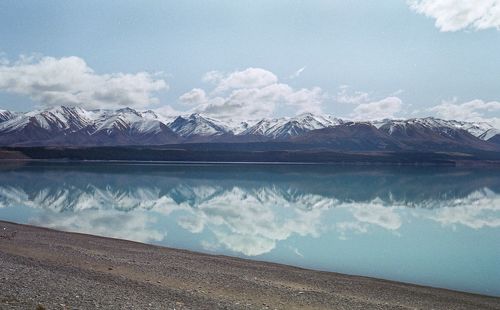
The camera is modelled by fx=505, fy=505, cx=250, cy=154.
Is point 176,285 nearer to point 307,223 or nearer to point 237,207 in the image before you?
point 307,223

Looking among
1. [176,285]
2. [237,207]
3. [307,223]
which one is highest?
[237,207]

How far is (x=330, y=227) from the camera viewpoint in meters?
30.2

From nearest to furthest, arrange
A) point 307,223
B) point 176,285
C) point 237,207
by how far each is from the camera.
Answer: point 176,285 → point 307,223 → point 237,207

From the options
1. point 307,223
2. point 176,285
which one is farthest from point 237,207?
point 176,285

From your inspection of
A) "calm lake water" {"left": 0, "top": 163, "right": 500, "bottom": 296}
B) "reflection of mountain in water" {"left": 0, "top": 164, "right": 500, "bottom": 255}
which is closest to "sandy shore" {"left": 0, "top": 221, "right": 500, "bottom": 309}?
"calm lake water" {"left": 0, "top": 163, "right": 500, "bottom": 296}

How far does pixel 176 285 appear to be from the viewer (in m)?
13.8

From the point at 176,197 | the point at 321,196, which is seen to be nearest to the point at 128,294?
the point at 176,197

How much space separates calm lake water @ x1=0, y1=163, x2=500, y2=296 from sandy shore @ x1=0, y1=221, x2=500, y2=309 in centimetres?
258

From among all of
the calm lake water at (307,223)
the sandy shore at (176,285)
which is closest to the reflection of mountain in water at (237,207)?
the calm lake water at (307,223)

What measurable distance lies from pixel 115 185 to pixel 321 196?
24.2m

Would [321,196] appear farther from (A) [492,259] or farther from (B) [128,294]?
(B) [128,294]

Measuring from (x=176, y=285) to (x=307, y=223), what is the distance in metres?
18.7

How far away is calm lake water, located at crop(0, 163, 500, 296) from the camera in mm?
20250

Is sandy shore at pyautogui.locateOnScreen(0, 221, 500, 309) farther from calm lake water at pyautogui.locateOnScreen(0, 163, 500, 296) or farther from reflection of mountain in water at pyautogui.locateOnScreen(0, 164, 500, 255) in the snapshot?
reflection of mountain in water at pyautogui.locateOnScreen(0, 164, 500, 255)
